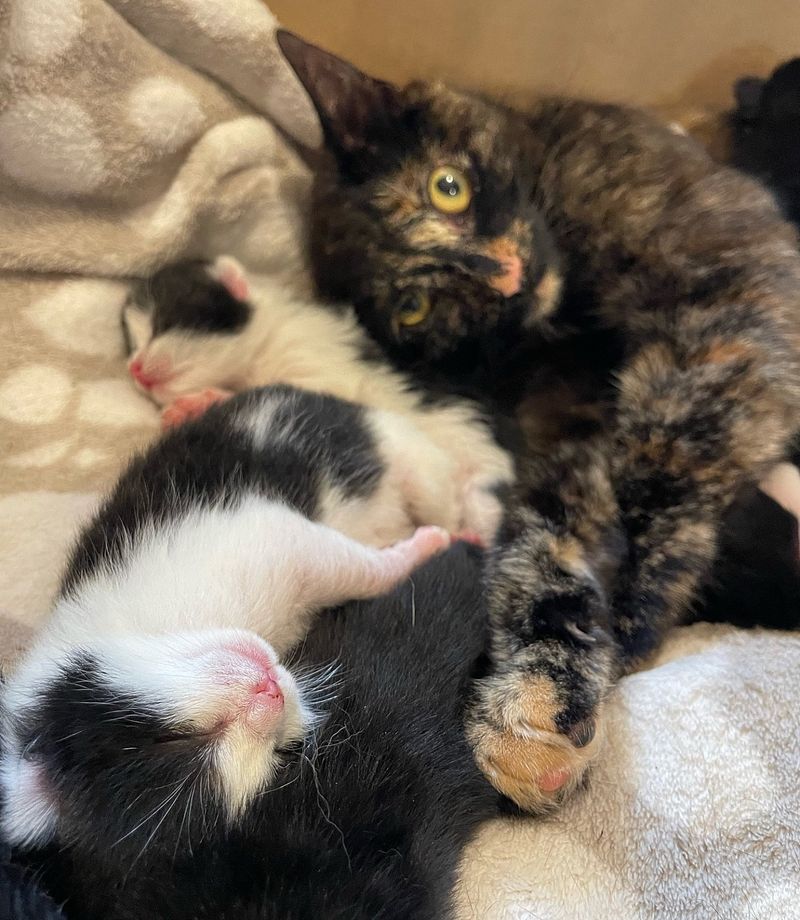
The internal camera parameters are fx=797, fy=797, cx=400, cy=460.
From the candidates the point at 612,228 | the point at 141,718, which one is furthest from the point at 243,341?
the point at 141,718

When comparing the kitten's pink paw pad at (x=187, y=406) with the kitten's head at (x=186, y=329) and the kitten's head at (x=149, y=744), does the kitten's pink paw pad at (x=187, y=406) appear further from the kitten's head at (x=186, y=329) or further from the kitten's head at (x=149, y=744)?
the kitten's head at (x=149, y=744)

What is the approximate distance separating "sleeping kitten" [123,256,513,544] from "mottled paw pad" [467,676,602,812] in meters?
0.36

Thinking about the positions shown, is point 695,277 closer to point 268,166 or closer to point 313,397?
point 313,397

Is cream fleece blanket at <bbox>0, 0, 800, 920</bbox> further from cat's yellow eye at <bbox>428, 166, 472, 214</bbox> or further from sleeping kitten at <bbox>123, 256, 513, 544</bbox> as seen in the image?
cat's yellow eye at <bbox>428, 166, 472, 214</bbox>

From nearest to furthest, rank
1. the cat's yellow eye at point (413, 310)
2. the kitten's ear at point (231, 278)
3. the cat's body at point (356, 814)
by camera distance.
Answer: the cat's body at point (356, 814) → the cat's yellow eye at point (413, 310) → the kitten's ear at point (231, 278)

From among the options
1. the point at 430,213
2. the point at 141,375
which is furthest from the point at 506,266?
the point at 141,375

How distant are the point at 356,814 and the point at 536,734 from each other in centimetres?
23

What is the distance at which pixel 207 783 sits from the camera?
0.75 m

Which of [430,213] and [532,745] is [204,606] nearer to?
[532,745]

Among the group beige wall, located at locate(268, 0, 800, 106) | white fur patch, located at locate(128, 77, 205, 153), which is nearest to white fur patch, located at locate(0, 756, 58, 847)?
white fur patch, located at locate(128, 77, 205, 153)

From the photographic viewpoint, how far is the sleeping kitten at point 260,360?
1.29 metres

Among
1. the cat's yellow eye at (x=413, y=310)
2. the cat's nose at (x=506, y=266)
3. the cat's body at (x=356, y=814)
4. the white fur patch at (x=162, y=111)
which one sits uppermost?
the cat's nose at (x=506, y=266)

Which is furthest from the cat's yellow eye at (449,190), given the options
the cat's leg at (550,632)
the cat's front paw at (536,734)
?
the cat's front paw at (536,734)

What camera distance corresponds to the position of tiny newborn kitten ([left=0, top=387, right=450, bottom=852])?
756 millimetres
